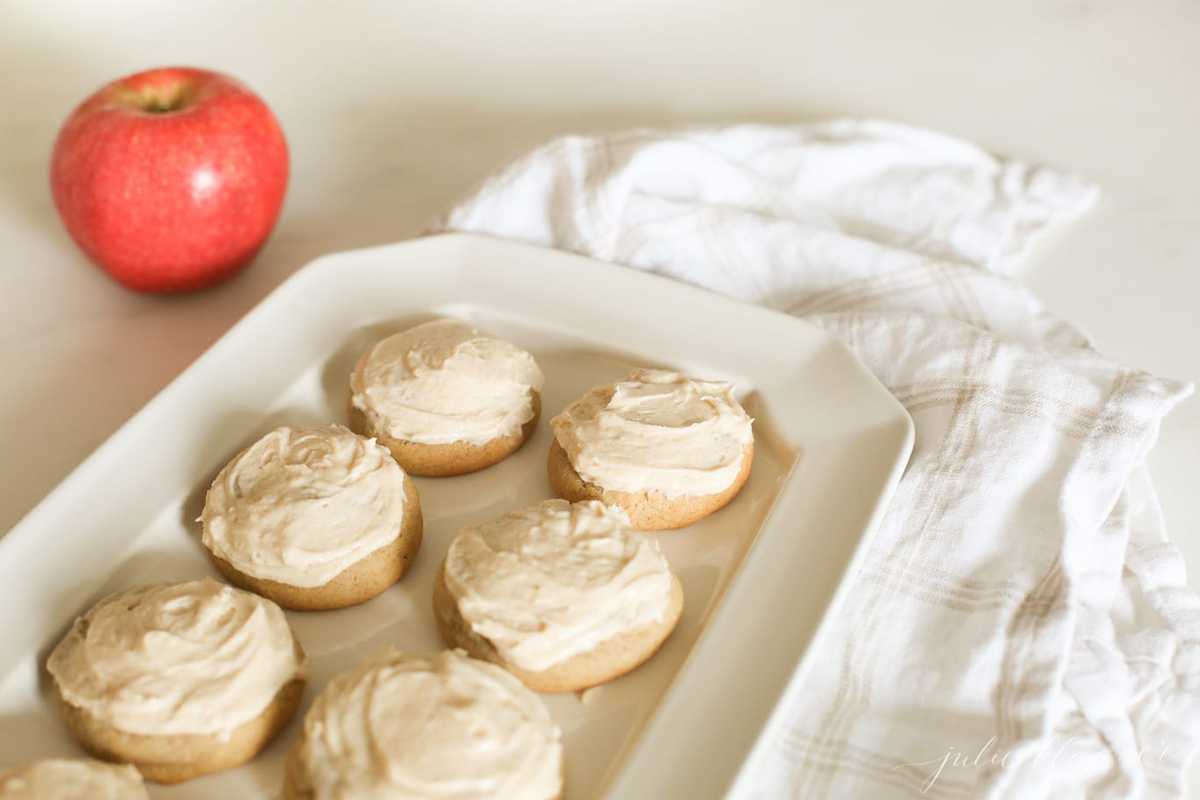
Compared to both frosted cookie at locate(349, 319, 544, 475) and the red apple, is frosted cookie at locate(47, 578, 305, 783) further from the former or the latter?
the red apple

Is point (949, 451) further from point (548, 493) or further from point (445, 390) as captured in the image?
point (445, 390)

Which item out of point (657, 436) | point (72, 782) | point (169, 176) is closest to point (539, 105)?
point (169, 176)

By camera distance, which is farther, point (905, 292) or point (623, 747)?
point (905, 292)

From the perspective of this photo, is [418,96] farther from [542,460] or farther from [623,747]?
[623,747]

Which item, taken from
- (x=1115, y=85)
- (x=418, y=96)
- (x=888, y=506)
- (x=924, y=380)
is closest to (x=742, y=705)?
(x=888, y=506)

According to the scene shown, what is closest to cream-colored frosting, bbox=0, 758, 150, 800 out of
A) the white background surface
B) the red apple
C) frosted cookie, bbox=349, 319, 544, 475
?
frosted cookie, bbox=349, 319, 544, 475
